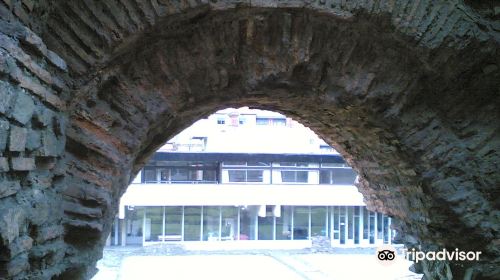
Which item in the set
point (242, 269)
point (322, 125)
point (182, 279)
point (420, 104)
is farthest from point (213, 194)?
point (420, 104)

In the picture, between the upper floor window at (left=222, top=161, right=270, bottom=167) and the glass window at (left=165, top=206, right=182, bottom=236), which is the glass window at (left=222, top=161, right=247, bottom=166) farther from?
the glass window at (left=165, top=206, right=182, bottom=236)

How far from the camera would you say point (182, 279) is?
35.4 feet

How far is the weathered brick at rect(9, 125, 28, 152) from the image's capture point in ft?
5.39

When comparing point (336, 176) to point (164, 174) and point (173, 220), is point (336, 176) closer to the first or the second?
point (173, 220)

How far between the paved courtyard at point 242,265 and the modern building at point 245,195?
637 millimetres

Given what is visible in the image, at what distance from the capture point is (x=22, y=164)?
1.75 m

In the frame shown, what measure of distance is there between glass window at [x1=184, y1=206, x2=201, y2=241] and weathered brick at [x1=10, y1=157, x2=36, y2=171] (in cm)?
1295

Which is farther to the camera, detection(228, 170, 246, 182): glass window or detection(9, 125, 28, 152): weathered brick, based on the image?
Answer: detection(228, 170, 246, 182): glass window

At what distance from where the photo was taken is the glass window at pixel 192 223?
1470 centimetres

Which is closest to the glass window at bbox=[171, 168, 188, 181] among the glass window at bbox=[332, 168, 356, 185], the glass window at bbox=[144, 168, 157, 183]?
the glass window at bbox=[144, 168, 157, 183]

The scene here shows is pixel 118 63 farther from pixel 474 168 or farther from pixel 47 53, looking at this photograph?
pixel 474 168

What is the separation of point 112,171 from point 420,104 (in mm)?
1841

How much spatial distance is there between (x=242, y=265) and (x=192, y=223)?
2761mm

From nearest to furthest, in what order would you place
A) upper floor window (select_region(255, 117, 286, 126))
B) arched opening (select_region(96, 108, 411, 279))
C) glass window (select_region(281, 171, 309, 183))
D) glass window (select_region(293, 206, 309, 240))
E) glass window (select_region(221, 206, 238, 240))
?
arched opening (select_region(96, 108, 411, 279)), glass window (select_region(221, 206, 238, 240)), glass window (select_region(293, 206, 309, 240)), glass window (select_region(281, 171, 309, 183)), upper floor window (select_region(255, 117, 286, 126))
